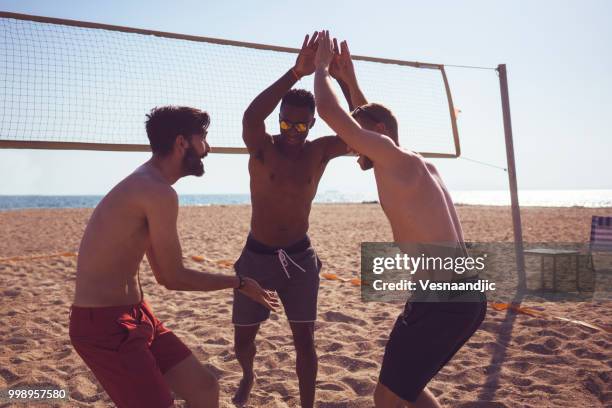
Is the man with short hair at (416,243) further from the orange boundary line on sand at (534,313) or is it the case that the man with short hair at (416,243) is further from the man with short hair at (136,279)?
the orange boundary line on sand at (534,313)

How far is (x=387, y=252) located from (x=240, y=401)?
631 centimetres

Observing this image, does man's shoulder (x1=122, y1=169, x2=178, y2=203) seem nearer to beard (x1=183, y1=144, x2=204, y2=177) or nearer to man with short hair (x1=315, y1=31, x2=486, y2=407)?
beard (x1=183, y1=144, x2=204, y2=177)

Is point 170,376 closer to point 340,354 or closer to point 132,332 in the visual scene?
point 132,332

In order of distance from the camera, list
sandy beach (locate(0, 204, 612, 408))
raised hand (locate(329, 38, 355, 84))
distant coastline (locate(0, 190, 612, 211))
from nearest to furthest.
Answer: raised hand (locate(329, 38, 355, 84)) < sandy beach (locate(0, 204, 612, 408)) < distant coastline (locate(0, 190, 612, 211))

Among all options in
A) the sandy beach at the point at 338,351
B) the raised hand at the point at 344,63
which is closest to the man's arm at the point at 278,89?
the raised hand at the point at 344,63

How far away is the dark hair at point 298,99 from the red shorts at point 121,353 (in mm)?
1410

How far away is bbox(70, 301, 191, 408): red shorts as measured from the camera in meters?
1.89

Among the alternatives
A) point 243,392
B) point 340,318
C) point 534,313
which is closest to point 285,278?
point 243,392

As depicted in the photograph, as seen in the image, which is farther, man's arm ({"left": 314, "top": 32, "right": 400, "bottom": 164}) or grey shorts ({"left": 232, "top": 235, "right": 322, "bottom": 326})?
grey shorts ({"left": 232, "top": 235, "right": 322, "bottom": 326})

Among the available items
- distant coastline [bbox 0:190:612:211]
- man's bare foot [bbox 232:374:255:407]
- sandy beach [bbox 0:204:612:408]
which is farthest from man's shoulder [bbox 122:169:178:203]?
distant coastline [bbox 0:190:612:211]

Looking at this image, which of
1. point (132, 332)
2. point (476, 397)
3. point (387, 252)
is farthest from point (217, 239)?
point (132, 332)

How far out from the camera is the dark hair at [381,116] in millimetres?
2189

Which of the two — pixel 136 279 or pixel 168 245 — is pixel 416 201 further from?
pixel 136 279

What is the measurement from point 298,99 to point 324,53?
1.41ft
